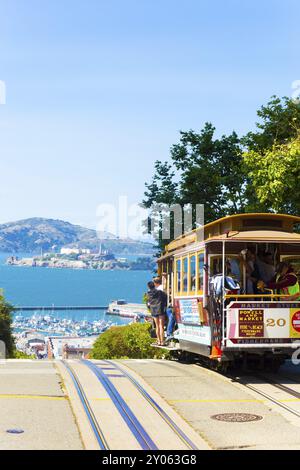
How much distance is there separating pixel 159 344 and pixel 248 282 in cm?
629

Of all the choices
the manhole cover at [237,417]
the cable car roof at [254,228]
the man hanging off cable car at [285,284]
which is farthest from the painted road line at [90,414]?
the man hanging off cable car at [285,284]

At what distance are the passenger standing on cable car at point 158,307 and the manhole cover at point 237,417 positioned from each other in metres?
9.77

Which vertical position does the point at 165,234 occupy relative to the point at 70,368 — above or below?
above

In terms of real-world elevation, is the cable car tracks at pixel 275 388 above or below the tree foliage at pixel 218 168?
below

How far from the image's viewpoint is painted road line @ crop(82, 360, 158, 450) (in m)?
9.47

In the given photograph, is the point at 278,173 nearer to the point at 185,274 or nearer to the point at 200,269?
the point at 185,274

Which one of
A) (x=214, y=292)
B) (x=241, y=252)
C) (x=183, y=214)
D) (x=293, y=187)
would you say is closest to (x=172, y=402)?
(x=214, y=292)

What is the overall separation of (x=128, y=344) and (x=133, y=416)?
43.2m

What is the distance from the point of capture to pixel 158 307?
21.5m

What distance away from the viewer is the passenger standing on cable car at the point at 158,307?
70.1ft

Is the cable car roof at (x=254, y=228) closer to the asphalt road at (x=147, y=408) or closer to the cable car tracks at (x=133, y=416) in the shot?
the asphalt road at (x=147, y=408)

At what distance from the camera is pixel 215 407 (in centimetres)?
1220
